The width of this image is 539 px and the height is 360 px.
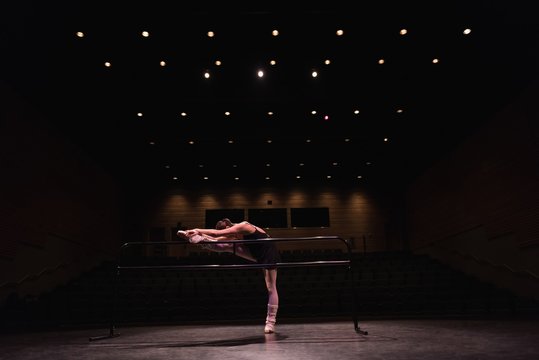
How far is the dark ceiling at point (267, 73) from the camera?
22.3 ft

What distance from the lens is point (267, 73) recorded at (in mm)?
8734

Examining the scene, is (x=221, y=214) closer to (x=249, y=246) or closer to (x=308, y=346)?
(x=249, y=246)

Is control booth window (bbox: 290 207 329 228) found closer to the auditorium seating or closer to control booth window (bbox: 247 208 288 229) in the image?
control booth window (bbox: 247 208 288 229)

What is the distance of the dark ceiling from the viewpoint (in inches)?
268

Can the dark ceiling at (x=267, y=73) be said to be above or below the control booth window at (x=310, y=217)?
above

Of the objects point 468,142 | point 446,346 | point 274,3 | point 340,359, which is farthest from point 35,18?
point 468,142

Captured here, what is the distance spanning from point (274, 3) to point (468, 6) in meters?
3.08

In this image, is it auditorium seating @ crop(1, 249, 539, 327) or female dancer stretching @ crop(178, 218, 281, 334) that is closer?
female dancer stretching @ crop(178, 218, 281, 334)

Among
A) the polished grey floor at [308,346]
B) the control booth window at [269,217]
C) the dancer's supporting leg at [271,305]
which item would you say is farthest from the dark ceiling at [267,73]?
the polished grey floor at [308,346]

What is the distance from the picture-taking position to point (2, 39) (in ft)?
22.6

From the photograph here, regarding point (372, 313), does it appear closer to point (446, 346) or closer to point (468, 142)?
point (446, 346)

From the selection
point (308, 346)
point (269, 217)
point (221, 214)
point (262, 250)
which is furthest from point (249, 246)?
point (221, 214)

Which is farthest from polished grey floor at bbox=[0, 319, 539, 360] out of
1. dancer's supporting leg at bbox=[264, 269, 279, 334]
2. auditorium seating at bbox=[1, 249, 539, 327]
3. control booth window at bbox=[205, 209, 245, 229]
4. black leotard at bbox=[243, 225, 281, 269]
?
control booth window at bbox=[205, 209, 245, 229]

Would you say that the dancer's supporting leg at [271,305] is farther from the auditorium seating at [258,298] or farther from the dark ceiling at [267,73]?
the dark ceiling at [267,73]
